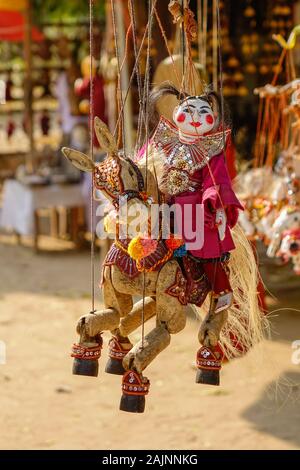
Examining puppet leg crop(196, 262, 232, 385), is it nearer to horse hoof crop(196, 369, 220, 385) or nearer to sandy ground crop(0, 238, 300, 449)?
horse hoof crop(196, 369, 220, 385)

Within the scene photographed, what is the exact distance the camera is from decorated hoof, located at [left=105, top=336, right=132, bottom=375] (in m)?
2.49

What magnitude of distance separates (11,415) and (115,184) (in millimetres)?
2308

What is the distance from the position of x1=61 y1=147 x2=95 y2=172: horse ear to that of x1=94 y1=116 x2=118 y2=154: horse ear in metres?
0.05

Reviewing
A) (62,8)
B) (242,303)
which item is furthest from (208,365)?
(62,8)

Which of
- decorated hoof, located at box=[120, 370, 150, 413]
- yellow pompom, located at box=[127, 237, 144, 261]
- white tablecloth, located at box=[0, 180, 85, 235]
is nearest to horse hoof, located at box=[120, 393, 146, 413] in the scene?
decorated hoof, located at box=[120, 370, 150, 413]

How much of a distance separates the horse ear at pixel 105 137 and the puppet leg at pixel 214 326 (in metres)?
0.43

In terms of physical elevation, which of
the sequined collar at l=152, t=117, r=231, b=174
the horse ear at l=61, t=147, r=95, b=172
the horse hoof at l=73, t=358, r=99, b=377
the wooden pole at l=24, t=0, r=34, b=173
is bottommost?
the horse hoof at l=73, t=358, r=99, b=377

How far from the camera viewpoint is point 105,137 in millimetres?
2252

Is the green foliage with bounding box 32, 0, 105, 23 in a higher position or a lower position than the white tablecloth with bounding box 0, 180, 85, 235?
higher

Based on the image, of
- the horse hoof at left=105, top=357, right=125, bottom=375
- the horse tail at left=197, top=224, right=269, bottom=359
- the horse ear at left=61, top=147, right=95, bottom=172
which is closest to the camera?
the horse ear at left=61, top=147, right=95, bottom=172

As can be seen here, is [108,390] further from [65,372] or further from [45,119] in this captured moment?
[45,119]

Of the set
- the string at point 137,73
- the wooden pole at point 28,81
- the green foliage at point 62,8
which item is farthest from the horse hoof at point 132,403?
the green foliage at point 62,8

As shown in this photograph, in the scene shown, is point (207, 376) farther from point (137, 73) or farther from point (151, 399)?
point (151, 399)
